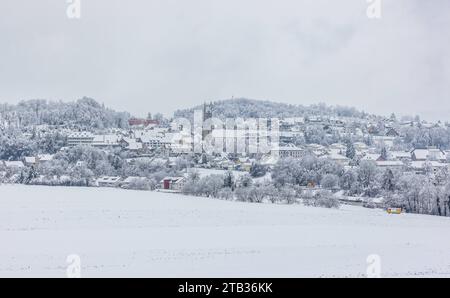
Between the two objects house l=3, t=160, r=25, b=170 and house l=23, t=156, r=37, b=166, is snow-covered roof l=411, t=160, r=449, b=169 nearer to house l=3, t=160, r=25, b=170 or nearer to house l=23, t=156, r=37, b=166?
house l=23, t=156, r=37, b=166

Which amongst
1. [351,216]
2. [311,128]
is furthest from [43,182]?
[311,128]

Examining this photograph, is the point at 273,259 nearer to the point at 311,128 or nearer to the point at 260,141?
the point at 260,141

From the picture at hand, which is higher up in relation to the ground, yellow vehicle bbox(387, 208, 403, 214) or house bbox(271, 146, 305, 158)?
house bbox(271, 146, 305, 158)

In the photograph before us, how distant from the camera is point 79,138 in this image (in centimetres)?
4150

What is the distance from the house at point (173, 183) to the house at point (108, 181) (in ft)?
8.39

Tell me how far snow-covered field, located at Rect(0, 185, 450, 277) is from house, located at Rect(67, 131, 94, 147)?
73.6ft

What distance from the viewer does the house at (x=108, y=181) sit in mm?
28953

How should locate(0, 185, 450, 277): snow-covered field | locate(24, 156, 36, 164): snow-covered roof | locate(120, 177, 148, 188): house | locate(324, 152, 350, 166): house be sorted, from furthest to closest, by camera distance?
locate(24, 156, 36, 164): snow-covered roof < locate(324, 152, 350, 166): house < locate(120, 177, 148, 188): house < locate(0, 185, 450, 277): snow-covered field

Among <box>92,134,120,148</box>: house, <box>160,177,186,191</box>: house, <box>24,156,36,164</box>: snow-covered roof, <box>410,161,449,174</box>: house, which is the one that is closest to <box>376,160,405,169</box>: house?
<box>410,161,449,174</box>: house

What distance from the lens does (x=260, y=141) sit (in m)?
43.5

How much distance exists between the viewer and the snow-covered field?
26.8 feet

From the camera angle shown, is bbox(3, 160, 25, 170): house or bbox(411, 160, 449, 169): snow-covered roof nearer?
bbox(411, 160, 449, 169): snow-covered roof

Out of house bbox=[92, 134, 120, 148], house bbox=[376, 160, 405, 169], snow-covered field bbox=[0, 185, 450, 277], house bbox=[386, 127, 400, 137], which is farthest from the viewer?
house bbox=[386, 127, 400, 137]
